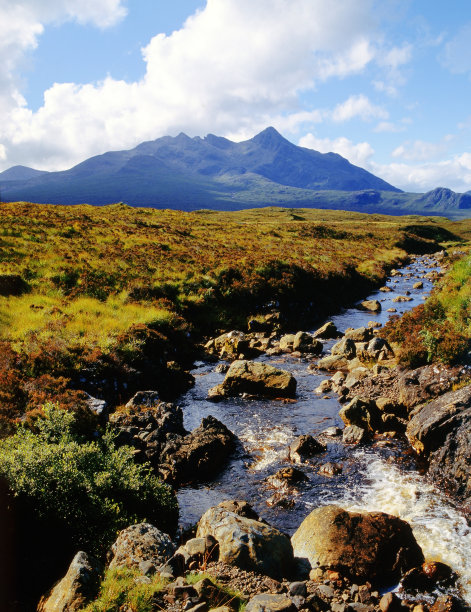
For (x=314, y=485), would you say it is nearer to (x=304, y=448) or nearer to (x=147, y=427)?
(x=304, y=448)

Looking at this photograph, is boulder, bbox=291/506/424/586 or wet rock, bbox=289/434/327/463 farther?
wet rock, bbox=289/434/327/463

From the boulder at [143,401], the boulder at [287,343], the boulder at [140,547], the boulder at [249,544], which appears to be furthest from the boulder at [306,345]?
the boulder at [140,547]

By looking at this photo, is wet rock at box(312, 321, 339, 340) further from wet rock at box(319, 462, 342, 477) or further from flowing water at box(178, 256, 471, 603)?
wet rock at box(319, 462, 342, 477)

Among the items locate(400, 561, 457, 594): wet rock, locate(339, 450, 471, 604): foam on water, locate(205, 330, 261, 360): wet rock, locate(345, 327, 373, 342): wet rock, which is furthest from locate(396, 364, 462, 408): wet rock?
locate(205, 330, 261, 360): wet rock

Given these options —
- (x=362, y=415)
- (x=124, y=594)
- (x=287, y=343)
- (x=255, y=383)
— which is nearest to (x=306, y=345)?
(x=287, y=343)

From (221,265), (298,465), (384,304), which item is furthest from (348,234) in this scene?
(298,465)


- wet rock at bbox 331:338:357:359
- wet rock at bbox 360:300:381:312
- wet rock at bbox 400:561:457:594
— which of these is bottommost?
wet rock at bbox 400:561:457:594

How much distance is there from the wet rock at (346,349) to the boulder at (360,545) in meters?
13.9

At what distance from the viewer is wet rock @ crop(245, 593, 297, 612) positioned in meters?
6.46

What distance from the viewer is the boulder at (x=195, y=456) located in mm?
12625

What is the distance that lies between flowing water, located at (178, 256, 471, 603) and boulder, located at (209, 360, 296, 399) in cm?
63

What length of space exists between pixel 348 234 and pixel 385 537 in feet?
283

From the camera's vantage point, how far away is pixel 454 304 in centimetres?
2077

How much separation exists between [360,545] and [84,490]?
22.1 feet
